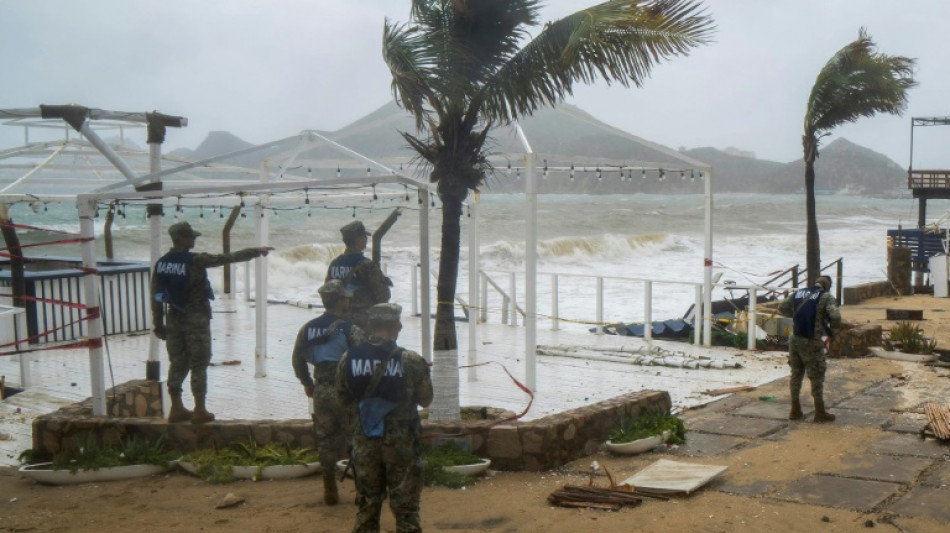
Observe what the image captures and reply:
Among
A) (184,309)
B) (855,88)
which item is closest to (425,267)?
(184,309)

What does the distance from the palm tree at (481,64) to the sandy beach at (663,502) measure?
5.90ft

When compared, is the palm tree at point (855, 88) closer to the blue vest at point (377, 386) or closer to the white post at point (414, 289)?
the white post at point (414, 289)

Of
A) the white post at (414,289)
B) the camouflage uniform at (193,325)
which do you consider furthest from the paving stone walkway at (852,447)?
the white post at (414,289)

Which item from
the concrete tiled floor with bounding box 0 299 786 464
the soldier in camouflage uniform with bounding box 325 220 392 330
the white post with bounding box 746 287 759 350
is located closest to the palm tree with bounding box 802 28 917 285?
the white post with bounding box 746 287 759 350

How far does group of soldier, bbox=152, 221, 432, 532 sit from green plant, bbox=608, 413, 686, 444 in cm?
230

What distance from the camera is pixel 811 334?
30.8 ft

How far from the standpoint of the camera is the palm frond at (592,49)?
312 inches

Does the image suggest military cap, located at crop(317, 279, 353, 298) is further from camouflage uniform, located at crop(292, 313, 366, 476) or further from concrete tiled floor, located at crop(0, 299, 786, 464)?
concrete tiled floor, located at crop(0, 299, 786, 464)

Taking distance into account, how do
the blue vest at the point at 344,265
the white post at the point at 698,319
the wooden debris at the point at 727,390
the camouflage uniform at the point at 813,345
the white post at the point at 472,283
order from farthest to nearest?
the white post at the point at 698,319
the white post at the point at 472,283
the wooden debris at the point at 727,390
the camouflage uniform at the point at 813,345
the blue vest at the point at 344,265

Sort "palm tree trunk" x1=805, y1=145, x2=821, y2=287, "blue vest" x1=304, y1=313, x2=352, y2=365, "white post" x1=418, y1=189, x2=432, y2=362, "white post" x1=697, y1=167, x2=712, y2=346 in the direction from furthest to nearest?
"palm tree trunk" x1=805, y1=145, x2=821, y2=287
"white post" x1=697, y1=167, x2=712, y2=346
"white post" x1=418, y1=189, x2=432, y2=362
"blue vest" x1=304, y1=313, x2=352, y2=365

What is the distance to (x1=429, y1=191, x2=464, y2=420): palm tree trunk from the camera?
27.6ft

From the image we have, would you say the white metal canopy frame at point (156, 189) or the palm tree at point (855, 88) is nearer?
the white metal canopy frame at point (156, 189)

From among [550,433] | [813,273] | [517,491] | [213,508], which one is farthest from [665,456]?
[813,273]

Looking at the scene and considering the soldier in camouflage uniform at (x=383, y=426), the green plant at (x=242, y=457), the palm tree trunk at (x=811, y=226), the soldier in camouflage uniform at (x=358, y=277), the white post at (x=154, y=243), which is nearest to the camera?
the soldier in camouflage uniform at (x=383, y=426)
